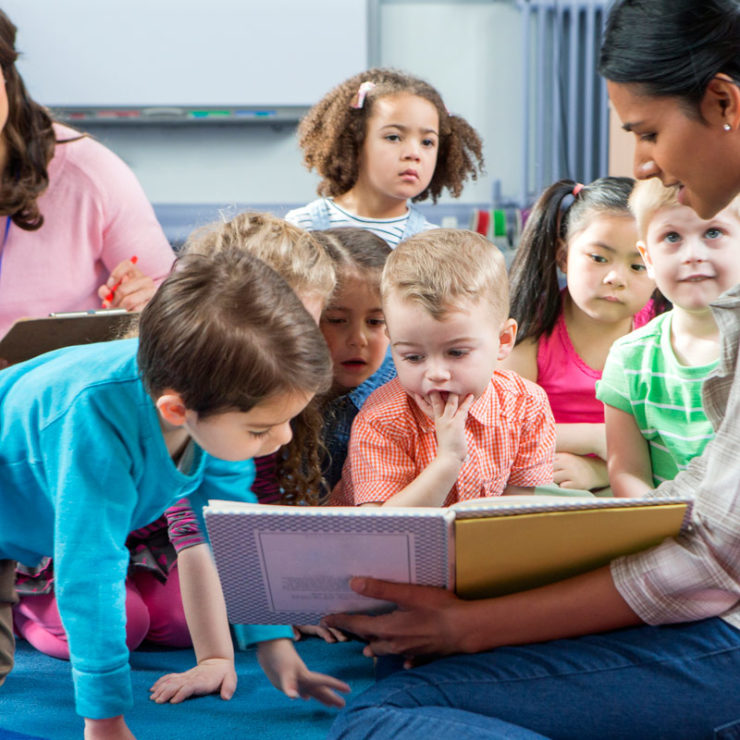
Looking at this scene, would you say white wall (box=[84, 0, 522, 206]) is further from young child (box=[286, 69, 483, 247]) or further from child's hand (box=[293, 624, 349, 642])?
child's hand (box=[293, 624, 349, 642])

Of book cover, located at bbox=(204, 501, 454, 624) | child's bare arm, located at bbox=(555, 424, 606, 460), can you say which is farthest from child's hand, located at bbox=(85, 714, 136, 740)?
child's bare arm, located at bbox=(555, 424, 606, 460)

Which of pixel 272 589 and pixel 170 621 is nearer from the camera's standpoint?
pixel 272 589

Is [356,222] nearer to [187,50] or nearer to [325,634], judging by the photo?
[325,634]

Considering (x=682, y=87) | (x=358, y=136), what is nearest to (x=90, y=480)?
(x=682, y=87)

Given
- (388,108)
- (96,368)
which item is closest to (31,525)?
(96,368)

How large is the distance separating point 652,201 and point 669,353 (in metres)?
0.22

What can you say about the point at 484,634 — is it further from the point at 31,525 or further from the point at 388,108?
the point at 388,108

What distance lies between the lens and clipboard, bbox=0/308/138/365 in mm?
1346

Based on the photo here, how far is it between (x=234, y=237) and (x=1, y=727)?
2.42ft

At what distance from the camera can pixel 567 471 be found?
1582mm

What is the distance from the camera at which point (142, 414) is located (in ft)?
3.38

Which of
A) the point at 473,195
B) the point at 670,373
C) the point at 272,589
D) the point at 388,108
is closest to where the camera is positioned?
the point at 272,589

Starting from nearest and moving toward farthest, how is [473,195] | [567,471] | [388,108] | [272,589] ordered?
[272,589] → [567,471] → [388,108] → [473,195]

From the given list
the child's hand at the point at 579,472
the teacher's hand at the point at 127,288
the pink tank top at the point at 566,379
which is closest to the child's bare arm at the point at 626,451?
the child's hand at the point at 579,472
